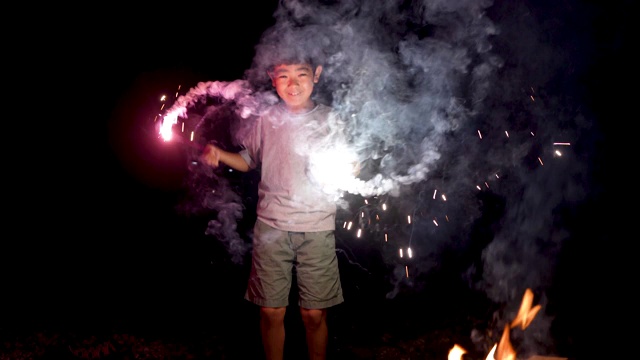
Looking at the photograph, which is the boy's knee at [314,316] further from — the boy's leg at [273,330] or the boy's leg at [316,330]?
the boy's leg at [273,330]

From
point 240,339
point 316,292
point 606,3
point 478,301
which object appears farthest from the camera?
point 478,301

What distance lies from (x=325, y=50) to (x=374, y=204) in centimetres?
178

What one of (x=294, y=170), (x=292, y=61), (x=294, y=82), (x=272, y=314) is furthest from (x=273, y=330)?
(x=292, y=61)

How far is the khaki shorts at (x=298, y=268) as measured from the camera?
149 inches

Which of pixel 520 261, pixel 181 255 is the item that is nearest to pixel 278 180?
pixel 181 255

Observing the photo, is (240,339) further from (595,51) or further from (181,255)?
(595,51)

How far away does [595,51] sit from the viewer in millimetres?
4172

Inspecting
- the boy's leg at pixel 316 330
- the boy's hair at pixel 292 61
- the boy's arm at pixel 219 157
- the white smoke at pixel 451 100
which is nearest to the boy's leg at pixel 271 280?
the boy's leg at pixel 316 330

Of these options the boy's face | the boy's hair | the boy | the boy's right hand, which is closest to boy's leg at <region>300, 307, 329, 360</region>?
the boy

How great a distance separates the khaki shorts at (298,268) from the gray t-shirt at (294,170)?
0.11 metres

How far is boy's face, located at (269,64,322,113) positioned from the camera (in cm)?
379

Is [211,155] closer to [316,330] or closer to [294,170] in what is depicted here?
[294,170]

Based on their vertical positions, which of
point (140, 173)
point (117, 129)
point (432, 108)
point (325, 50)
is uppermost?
point (325, 50)

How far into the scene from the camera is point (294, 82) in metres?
3.79
